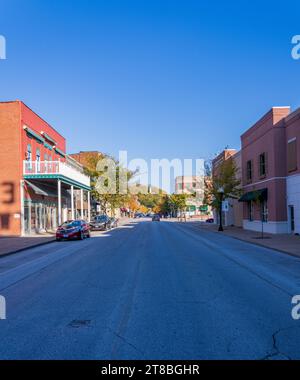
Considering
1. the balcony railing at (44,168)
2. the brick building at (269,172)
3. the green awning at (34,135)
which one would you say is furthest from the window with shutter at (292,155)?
the green awning at (34,135)

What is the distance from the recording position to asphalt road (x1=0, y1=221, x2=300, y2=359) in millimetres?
5406

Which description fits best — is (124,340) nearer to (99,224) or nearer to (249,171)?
(249,171)

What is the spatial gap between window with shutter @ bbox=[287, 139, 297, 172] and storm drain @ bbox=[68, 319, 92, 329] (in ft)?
80.4

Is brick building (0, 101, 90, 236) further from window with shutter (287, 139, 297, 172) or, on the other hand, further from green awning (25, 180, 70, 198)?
window with shutter (287, 139, 297, 172)

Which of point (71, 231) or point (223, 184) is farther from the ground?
point (223, 184)

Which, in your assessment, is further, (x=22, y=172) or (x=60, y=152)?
(x=60, y=152)

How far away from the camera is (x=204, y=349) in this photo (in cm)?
536

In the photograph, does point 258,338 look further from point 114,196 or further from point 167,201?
point 167,201

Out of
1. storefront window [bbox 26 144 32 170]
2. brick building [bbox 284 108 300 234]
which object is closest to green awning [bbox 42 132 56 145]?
storefront window [bbox 26 144 32 170]

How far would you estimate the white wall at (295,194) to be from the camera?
28.2 metres

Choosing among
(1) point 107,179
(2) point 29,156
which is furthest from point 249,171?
(1) point 107,179

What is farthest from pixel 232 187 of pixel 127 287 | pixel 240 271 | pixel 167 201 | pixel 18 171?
pixel 167 201

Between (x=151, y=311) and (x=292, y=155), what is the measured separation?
24130 millimetres

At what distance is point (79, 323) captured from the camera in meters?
6.70
